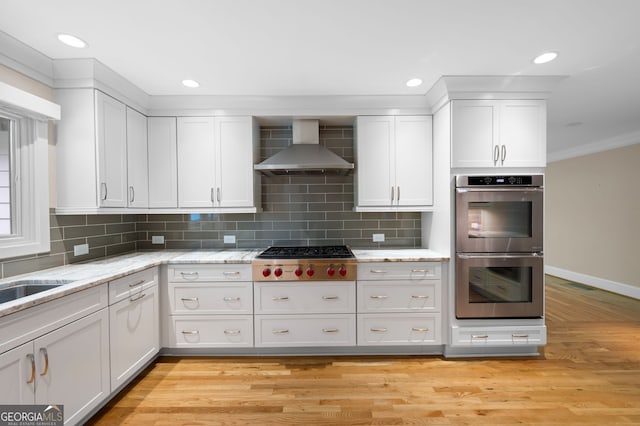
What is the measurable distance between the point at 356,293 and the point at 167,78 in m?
2.48

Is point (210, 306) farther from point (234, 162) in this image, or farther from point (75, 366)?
point (234, 162)

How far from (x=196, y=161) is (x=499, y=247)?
294 cm

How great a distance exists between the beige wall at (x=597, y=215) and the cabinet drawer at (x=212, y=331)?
5.65 m

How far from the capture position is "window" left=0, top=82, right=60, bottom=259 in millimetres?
2012

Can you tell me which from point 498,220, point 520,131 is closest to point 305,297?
point 498,220

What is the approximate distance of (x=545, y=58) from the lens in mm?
2154

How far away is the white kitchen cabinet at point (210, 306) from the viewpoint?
8.57 ft

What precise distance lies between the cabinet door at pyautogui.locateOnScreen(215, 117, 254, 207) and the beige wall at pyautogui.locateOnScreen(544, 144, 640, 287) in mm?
5569

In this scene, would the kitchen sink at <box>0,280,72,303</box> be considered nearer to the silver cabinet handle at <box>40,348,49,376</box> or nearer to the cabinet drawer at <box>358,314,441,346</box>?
the silver cabinet handle at <box>40,348,49,376</box>

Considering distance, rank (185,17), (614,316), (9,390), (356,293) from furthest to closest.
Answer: (614,316) < (356,293) < (185,17) < (9,390)

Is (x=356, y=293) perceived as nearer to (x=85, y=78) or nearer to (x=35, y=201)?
(x=35, y=201)

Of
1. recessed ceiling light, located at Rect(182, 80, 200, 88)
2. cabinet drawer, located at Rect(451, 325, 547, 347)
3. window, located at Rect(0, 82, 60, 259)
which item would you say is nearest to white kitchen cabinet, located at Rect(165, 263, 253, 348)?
window, located at Rect(0, 82, 60, 259)

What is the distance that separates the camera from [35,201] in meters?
2.13

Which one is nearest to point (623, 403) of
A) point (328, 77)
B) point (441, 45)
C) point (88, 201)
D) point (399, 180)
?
point (399, 180)
